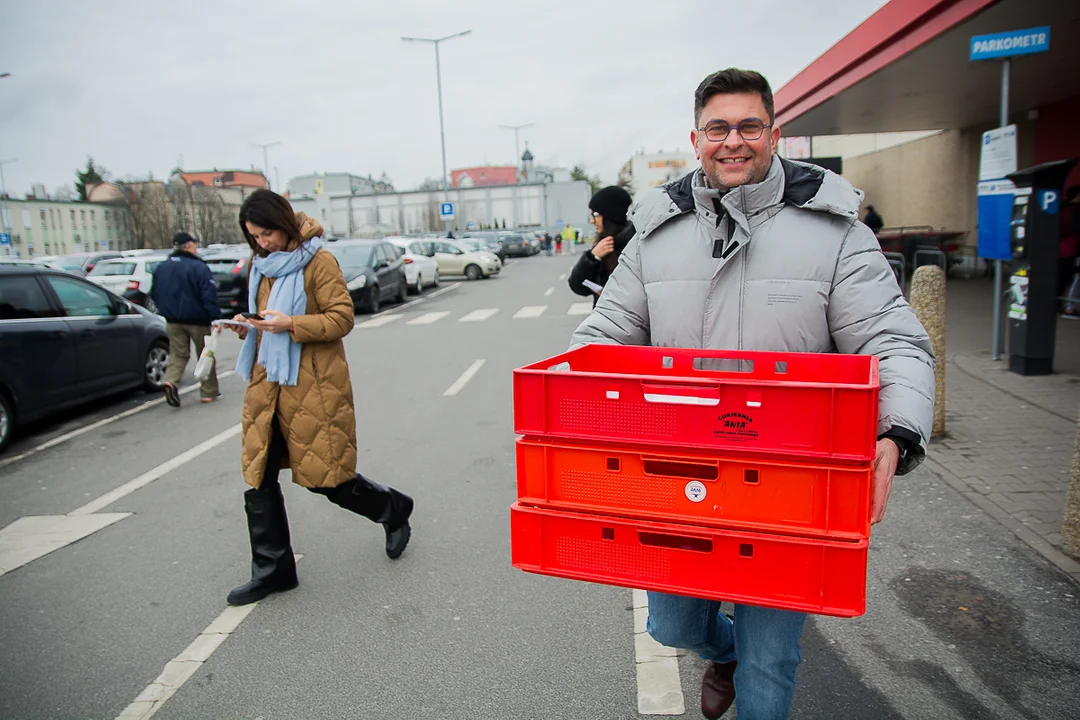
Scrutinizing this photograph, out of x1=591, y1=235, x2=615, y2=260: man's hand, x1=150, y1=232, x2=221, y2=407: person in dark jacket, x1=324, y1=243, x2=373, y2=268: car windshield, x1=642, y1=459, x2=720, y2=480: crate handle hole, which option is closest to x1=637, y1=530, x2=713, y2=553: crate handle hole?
x1=642, y1=459, x2=720, y2=480: crate handle hole

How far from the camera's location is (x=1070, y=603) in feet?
11.8

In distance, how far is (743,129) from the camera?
2232mm

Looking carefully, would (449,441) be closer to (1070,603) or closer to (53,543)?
(53,543)

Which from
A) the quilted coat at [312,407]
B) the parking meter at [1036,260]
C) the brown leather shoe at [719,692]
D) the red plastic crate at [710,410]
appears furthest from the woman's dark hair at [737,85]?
the parking meter at [1036,260]

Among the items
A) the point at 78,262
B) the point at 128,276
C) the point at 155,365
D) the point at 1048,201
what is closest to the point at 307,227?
the point at 155,365

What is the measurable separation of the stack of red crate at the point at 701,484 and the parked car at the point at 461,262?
2849 cm

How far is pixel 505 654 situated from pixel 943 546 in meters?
2.61

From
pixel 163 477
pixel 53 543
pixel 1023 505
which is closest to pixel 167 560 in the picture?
pixel 53 543

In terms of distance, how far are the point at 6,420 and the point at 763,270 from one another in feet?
25.1

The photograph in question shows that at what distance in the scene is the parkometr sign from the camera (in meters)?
7.86

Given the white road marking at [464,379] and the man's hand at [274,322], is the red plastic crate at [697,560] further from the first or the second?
the white road marking at [464,379]

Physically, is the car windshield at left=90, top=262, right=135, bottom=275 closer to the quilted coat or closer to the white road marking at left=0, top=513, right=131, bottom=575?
the white road marking at left=0, top=513, right=131, bottom=575

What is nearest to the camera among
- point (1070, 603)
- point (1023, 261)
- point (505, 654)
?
point (505, 654)

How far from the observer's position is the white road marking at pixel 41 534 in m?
4.79
